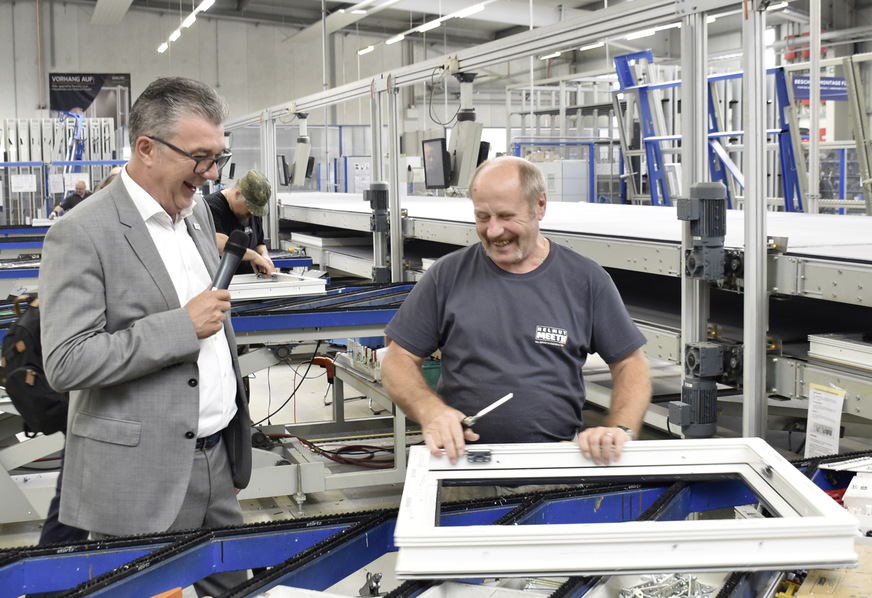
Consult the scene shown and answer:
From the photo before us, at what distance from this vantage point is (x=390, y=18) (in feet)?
62.6

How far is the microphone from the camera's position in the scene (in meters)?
1.75

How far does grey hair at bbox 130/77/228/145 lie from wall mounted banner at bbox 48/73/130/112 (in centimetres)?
1513

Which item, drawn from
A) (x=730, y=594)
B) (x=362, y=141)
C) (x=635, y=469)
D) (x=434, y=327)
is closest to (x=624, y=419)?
(x=635, y=469)

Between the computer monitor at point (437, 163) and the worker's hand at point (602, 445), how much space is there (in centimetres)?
246

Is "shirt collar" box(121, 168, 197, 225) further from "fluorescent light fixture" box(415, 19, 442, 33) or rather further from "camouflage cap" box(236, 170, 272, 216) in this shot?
"fluorescent light fixture" box(415, 19, 442, 33)

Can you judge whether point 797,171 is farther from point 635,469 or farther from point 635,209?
point 635,469

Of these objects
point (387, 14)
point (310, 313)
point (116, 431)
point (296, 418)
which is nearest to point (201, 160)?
point (116, 431)

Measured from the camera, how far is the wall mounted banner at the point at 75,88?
15430mm

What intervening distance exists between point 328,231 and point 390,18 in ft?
40.5

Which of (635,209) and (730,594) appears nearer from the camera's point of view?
(730,594)

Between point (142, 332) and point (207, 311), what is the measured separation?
5.0 inches

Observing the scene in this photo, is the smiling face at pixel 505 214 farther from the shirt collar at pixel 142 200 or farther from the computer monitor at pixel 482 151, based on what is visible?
the computer monitor at pixel 482 151

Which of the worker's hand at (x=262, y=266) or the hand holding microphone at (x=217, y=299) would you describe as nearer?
the hand holding microphone at (x=217, y=299)

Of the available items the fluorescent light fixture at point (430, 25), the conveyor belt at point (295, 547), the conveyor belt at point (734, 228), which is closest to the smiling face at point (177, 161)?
the conveyor belt at point (295, 547)
